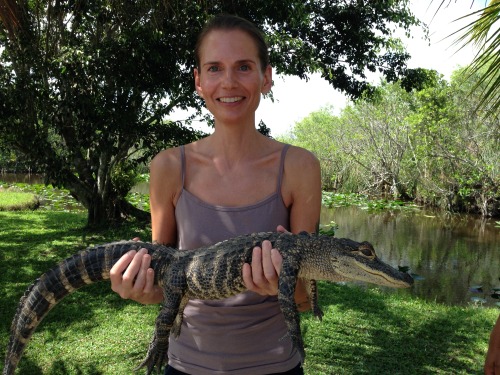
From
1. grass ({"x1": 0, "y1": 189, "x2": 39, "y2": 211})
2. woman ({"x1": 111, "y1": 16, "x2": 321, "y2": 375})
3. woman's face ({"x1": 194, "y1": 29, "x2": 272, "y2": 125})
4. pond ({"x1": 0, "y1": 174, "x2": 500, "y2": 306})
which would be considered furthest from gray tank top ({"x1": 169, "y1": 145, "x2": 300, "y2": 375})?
grass ({"x1": 0, "y1": 189, "x2": 39, "y2": 211})

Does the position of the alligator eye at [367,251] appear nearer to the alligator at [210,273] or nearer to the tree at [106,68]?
the alligator at [210,273]

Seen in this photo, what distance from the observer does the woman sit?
162 centimetres

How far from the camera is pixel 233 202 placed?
1.73 metres

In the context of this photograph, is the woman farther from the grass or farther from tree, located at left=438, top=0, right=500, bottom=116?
the grass

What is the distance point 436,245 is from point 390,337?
8076 mm

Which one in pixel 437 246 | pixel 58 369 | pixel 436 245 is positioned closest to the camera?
pixel 58 369

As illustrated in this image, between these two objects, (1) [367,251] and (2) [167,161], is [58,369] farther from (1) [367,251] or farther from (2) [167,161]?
(1) [367,251]

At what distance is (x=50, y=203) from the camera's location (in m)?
17.7

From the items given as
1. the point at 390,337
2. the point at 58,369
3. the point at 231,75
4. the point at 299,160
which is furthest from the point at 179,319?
the point at 390,337

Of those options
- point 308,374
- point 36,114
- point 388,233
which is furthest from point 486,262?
point 36,114

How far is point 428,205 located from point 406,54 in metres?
11.6

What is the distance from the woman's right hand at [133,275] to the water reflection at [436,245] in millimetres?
6938

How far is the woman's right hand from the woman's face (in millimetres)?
620

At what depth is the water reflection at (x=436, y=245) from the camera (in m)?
8.50
